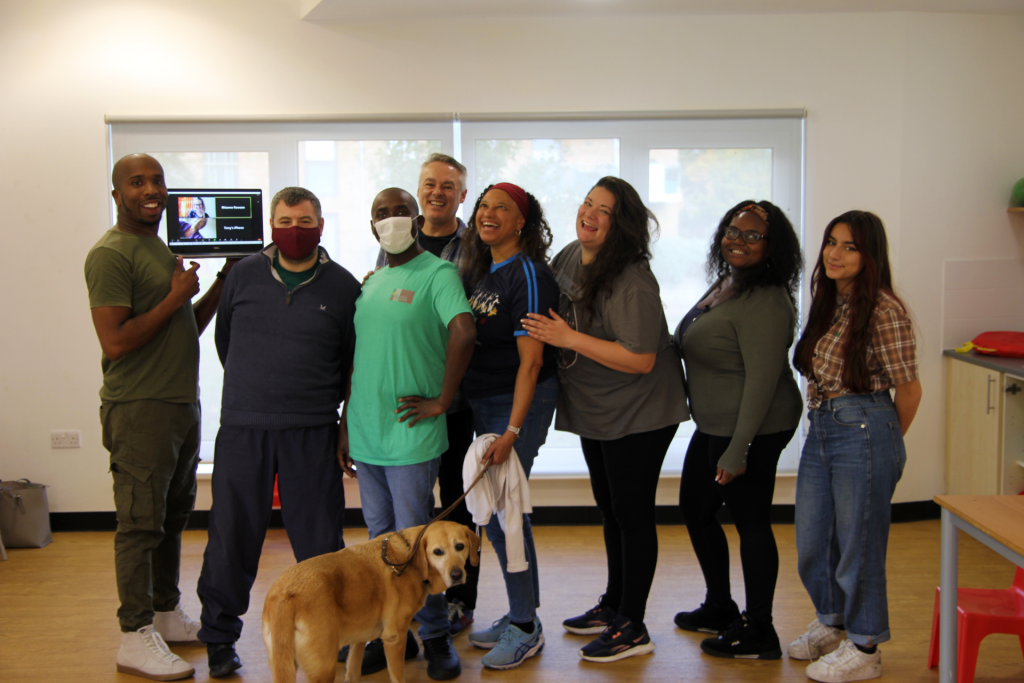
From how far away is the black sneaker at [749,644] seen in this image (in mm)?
2555

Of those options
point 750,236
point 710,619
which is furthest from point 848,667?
point 750,236

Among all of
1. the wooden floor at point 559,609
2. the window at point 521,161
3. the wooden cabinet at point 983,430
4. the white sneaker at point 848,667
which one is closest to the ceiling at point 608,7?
the window at point 521,161

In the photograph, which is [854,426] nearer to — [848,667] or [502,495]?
[848,667]

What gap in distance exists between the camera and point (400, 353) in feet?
7.25

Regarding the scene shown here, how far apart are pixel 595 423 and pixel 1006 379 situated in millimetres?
2431

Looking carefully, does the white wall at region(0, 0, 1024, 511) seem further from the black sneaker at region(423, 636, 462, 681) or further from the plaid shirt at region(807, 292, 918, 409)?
the black sneaker at region(423, 636, 462, 681)

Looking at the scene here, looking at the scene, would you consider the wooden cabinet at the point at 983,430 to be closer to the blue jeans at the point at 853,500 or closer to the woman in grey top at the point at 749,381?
the blue jeans at the point at 853,500

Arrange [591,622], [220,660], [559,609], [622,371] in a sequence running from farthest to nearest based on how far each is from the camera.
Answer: [559,609]
[591,622]
[220,660]
[622,371]

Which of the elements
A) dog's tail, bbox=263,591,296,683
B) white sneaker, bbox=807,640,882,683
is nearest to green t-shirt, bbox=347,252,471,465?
dog's tail, bbox=263,591,296,683

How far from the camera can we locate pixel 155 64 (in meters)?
3.85

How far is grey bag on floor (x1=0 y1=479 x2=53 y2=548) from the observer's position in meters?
3.71

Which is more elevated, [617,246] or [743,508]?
[617,246]

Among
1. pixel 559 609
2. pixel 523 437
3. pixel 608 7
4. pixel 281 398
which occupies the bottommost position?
pixel 559 609

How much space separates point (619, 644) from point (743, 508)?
0.64 meters
